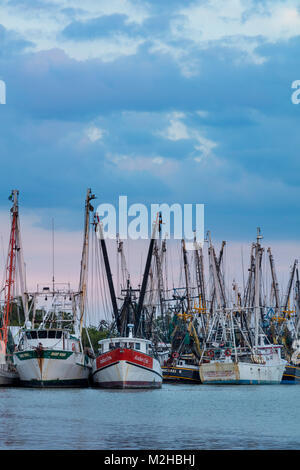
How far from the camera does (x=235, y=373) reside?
4660 inches

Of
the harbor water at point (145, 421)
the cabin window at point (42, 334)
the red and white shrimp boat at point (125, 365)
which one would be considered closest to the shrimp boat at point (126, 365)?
the red and white shrimp boat at point (125, 365)

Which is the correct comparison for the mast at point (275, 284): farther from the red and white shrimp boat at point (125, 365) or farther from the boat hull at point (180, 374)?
the red and white shrimp boat at point (125, 365)

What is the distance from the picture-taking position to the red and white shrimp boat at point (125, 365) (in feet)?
315

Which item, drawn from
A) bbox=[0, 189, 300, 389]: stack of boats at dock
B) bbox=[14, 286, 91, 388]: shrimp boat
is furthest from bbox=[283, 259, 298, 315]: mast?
bbox=[14, 286, 91, 388]: shrimp boat

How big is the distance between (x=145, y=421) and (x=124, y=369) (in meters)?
36.8

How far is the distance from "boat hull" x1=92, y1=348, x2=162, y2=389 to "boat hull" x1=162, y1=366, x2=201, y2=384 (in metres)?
25.2

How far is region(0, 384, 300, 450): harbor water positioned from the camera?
46.6m

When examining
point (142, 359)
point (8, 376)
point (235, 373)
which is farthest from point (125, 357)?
point (235, 373)

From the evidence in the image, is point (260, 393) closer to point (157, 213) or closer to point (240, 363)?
point (240, 363)

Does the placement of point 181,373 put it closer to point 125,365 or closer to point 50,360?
point 125,365

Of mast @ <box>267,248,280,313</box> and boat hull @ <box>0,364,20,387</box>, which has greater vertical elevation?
mast @ <box>267,248,280,313</box>

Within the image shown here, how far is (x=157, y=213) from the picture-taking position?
121 metres

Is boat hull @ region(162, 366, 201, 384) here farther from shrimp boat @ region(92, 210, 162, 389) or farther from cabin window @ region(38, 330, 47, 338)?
cabin window @ region(38, 330, 47, 338)

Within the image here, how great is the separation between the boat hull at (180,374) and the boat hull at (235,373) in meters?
3.42
